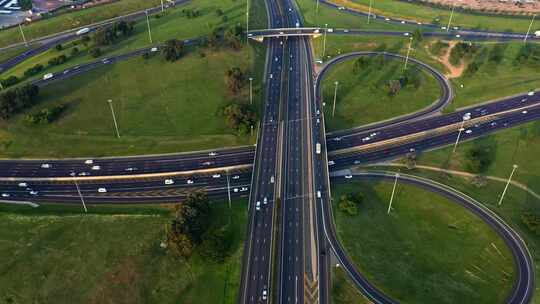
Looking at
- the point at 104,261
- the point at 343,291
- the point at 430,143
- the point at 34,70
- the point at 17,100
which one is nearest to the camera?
the point at 343,291

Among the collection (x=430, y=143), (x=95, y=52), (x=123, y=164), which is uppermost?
(x=95, y=52)

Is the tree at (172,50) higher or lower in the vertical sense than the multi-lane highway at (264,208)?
higher

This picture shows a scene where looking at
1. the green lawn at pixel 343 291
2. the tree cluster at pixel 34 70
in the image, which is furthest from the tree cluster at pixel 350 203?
the tree cluster at pixel 34 70

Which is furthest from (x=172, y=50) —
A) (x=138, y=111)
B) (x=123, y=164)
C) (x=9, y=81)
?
(x=123, y=164)

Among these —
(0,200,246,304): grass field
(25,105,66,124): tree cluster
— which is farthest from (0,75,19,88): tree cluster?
(0,200,246,304): grass field

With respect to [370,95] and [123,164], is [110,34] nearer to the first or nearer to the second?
[123,164]

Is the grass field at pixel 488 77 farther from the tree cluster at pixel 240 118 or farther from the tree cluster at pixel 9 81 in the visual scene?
the tree cluster at pixel 9 81

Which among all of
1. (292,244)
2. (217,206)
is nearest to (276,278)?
(292,244)
